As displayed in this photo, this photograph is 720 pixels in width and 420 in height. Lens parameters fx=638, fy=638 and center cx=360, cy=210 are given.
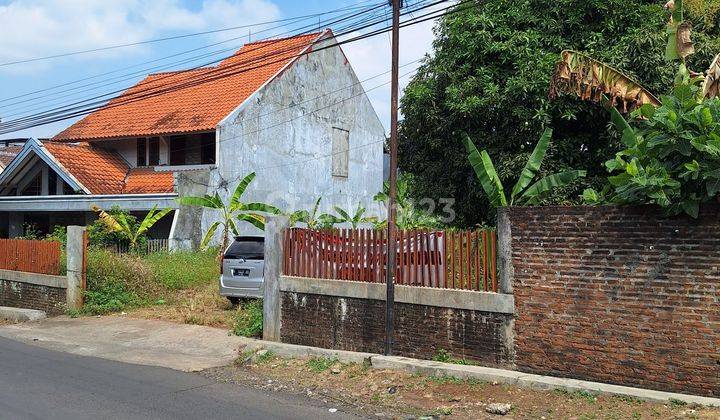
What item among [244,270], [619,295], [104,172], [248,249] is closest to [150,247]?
[104,172]

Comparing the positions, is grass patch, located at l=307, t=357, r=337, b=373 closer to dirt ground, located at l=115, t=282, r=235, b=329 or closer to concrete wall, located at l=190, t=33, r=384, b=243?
dirt ground, located at l=115, t=282, r=235, b=329

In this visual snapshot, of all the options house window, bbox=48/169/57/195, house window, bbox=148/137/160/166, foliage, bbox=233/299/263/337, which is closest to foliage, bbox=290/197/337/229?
house window, bbox=148/137/160/166

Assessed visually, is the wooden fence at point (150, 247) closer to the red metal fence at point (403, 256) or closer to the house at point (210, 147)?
the house at point (210, 147)

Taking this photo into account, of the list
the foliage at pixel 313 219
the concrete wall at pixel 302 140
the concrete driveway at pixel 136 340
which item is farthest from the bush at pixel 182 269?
the foliage at pixel 313 219

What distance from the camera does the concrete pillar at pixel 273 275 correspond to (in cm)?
1042

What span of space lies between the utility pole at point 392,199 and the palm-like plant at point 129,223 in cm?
1186

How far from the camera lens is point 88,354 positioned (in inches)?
411

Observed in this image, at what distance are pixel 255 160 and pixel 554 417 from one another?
16812 millimetres

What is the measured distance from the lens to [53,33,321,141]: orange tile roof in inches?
843

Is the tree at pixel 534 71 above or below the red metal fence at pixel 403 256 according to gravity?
above

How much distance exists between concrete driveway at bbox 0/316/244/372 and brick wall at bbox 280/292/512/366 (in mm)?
1186

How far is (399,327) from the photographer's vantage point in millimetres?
8906

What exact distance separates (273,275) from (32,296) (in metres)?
8.00

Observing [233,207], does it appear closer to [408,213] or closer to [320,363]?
[408,213]
